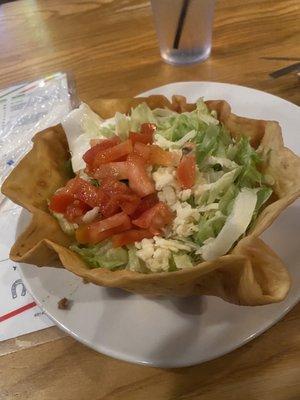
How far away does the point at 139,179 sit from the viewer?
41.9 inches

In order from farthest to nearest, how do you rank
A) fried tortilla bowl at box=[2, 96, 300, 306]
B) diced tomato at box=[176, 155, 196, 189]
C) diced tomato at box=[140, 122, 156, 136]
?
1. diced tomato at box=[140, 122, 156, 136]
2. diced tomato at box=[176, 155, 196, 189]
3. fried tortilla bowl at box=[2, 96, 300, 306]

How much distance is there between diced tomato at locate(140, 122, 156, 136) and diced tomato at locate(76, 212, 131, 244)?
0.26 meters

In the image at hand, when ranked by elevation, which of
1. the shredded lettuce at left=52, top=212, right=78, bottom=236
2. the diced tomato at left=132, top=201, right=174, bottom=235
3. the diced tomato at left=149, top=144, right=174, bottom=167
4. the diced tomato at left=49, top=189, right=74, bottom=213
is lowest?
the shredded lettuce at left=52, top=212, right=78, bottom=236

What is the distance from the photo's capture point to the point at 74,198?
3.63 ft

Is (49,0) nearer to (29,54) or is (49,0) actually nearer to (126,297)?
(29,54)

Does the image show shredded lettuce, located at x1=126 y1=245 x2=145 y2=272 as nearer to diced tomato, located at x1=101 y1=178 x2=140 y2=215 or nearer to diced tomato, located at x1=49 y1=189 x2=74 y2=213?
diced tomato, located at x1=101 y1=178 x2=140 y2=215

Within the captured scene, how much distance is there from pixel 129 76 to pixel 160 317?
103cm

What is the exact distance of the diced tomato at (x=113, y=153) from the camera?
1119 mm

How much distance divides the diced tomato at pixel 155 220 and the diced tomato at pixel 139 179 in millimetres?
52

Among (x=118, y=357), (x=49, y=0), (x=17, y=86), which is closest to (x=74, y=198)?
(x=118, y=357)

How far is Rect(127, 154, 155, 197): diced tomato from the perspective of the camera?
106 cm

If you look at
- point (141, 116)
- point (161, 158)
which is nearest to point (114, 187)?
point (161, 158)

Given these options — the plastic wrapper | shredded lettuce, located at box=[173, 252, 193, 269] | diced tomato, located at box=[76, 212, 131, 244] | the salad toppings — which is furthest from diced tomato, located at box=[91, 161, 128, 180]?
the plastic wrapper

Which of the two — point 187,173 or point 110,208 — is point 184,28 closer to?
point 187,173
